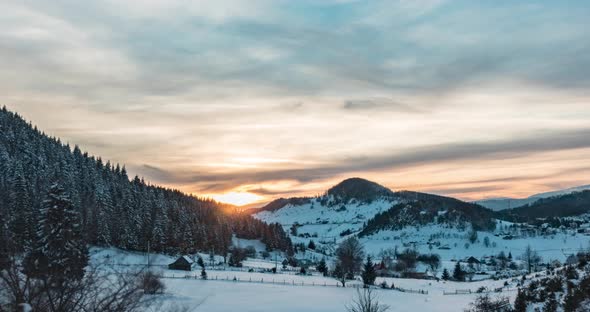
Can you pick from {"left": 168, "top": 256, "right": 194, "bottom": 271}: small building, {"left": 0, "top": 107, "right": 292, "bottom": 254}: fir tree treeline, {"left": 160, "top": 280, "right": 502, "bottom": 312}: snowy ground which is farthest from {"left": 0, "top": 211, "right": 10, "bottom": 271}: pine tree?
{"left": 168, "top": 256, "right": 194, "bottom": 271}: small building

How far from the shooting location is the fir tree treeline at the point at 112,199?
3937 inches

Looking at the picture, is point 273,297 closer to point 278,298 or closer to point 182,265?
point 278,298

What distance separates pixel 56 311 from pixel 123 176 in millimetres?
164261

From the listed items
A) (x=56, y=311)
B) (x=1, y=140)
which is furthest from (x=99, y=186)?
(x=56, y=311)

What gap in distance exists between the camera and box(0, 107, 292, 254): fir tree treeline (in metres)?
100

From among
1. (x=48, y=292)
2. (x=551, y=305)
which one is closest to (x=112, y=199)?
(x=551, y=305)

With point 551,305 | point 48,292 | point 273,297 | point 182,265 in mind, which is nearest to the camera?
point 48,292

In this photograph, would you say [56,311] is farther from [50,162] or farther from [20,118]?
[20,118]

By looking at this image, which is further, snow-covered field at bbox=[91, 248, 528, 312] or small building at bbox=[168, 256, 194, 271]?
small building at bbox=[168, 256, 194, 271]

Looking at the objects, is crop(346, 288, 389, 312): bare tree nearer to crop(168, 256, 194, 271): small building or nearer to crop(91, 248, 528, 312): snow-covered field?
crop(91, 248, 528, 312): snow-covered field

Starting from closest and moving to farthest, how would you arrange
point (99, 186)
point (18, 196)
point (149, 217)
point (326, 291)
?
point (326, 291) < point (18, 196) < point (149, 217) < point (99, 186)

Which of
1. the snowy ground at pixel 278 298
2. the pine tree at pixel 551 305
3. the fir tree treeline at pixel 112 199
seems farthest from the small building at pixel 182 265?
the pine tree at pixel 551 305

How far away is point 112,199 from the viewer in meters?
127

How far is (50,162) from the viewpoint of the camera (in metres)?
148
